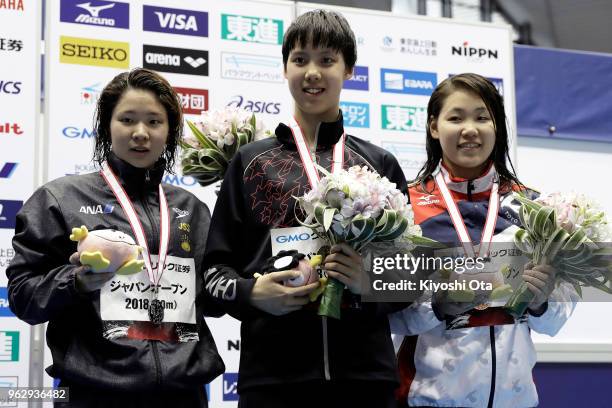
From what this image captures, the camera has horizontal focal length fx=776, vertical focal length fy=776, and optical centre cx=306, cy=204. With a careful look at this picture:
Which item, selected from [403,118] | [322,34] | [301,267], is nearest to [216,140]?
[322,34]

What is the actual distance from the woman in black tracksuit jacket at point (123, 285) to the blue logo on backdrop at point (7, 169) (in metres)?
1.41

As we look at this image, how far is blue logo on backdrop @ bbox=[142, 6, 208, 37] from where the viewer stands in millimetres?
4078

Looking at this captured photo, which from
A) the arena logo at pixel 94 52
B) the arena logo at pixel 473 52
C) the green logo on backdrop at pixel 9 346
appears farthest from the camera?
the arena logo at pixel 473 52

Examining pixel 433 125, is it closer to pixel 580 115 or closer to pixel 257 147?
pixel 257 147

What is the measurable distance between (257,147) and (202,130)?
1.34 feet

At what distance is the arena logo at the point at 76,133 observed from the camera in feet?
12.5

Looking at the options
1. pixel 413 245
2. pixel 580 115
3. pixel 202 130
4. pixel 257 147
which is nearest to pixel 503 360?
pixel 413 245

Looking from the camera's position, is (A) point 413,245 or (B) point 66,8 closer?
(A) point 413,245

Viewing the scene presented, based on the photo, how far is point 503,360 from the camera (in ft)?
7.33

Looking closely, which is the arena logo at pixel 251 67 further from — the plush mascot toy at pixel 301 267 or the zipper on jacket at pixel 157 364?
the plush mascot toy at pixel 301 267

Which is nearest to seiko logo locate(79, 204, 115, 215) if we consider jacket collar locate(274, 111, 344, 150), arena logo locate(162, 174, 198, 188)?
jacket collar locate(274, 111, 344, 150)

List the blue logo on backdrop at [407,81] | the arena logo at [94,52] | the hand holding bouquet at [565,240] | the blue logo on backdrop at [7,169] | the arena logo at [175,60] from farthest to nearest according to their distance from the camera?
the blue logo on backdrop at [407,81], the arena logo at [175,60], the arena logo at [94,52], the blue logo on backdrop at [7,169], the hand holding bouquet at [565,240]

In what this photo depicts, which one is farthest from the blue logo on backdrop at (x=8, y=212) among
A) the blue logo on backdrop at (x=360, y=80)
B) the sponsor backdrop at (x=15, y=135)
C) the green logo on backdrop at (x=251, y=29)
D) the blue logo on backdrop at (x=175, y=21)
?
the blue logo on backdrop at (x=360, y=80)

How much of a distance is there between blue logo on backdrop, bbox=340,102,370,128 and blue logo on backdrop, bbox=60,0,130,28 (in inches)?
49.7
